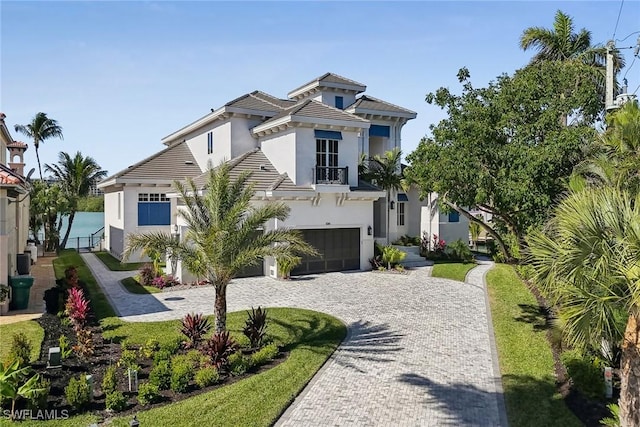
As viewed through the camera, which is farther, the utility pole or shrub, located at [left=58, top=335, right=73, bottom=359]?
the utility pole

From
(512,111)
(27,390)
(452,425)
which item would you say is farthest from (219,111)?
(452,425)

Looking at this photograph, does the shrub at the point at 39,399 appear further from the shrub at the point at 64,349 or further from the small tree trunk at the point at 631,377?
the small tree trunk at the point at 631,377

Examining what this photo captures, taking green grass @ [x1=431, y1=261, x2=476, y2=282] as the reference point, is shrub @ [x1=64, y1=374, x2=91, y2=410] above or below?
below

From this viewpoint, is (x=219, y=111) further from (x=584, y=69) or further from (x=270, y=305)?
(x=584, y=69)

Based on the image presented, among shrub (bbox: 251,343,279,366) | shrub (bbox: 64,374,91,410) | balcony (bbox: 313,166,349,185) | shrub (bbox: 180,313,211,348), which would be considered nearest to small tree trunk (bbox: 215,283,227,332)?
shrub (bbox: 180,313,211,348)

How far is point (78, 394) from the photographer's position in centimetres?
887

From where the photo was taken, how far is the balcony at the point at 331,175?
2350 cm

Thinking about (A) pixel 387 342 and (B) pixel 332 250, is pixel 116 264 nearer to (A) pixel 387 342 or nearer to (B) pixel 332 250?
(B) pixel 332 250

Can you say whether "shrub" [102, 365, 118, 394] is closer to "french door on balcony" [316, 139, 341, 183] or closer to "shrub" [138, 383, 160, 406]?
"shrub" [138, 383, 160, 406]

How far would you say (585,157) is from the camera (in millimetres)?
14555

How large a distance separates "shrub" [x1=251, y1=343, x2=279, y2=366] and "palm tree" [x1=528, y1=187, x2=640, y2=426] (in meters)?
6.84

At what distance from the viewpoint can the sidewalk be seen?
48.8 feet

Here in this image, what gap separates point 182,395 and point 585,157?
524 inches

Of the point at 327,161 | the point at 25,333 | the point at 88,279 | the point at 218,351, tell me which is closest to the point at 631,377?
the point at 218,351
